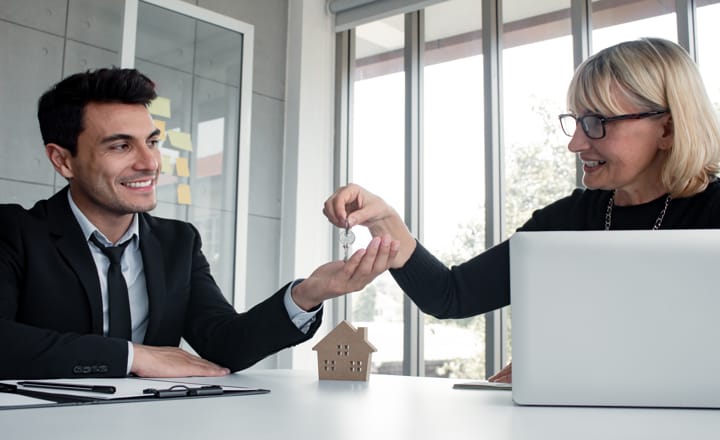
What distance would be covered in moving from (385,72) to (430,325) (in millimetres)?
1608

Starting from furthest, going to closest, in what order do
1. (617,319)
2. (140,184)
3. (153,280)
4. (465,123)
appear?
(465,123)
(140,184)
(153,280)
(617,319)

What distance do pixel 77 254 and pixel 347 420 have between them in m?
1.16

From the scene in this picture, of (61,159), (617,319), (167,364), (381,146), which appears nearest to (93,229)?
(61,159)

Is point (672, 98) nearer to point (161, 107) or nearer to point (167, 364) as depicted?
point (167, 364)

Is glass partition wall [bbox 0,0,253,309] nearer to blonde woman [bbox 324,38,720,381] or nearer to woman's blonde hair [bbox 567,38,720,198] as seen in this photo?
blonde woman [bbox 324,38,720,381]

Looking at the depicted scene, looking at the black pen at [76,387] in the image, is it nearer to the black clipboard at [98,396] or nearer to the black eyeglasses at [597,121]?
the black clipboard at [98,396]

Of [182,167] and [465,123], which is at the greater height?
[465,123]

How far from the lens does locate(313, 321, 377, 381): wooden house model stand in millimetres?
1419

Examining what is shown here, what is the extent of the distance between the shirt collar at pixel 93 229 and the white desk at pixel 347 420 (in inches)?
38.7

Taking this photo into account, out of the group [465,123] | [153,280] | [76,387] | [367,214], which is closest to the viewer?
[76,387]

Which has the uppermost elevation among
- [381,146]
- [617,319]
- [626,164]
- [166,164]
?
[381,146]

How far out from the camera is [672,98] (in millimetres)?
1586

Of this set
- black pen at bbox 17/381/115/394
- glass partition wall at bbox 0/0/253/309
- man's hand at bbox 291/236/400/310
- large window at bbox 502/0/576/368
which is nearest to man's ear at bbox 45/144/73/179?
man's hand at bbox 291/236/400/310

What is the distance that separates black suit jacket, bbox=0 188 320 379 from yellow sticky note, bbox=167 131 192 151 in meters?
1.82
